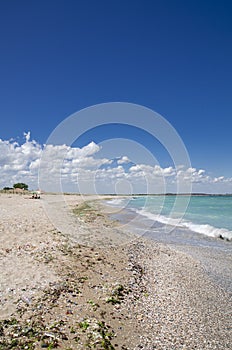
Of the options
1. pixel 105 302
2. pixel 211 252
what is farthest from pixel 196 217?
pixel 105 302

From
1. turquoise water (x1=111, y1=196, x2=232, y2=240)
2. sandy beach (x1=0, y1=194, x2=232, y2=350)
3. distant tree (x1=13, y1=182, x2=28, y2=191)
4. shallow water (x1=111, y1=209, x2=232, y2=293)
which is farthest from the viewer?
distant tree (x1=13, y1=182, x2=28, y2=191)

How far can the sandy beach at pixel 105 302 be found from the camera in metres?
4.77

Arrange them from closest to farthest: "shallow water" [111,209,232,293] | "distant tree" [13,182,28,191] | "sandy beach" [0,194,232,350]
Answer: "sandy beach" [0,194,232,350], "shallow water" [111,209,232,293], "distant tree" [13,182,28,191]

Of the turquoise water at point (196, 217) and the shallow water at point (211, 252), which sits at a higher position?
the shallow water at point (211, 252)

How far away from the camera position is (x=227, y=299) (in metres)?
6.96

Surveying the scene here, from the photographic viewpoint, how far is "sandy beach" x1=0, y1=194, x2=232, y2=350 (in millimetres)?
4770

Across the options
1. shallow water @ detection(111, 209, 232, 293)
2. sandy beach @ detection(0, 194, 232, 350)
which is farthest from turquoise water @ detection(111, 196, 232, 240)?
sandy beach @ detection(0, 194, 232, 350)

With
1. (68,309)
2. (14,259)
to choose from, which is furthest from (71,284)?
(14,259)

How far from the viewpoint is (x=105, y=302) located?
6238 millimetres

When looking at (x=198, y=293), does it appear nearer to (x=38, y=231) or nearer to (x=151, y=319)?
(x=151, y=319)

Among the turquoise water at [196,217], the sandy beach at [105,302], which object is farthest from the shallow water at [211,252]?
the turquoise water at [196,217]

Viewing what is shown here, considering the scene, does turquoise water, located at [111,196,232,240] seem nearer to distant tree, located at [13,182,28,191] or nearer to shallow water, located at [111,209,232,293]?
shallow water, located at [111,209,232,293]

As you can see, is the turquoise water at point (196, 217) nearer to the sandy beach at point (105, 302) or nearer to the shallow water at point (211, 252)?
the shallow water at point (211, 252)

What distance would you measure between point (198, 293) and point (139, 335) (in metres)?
3.15
